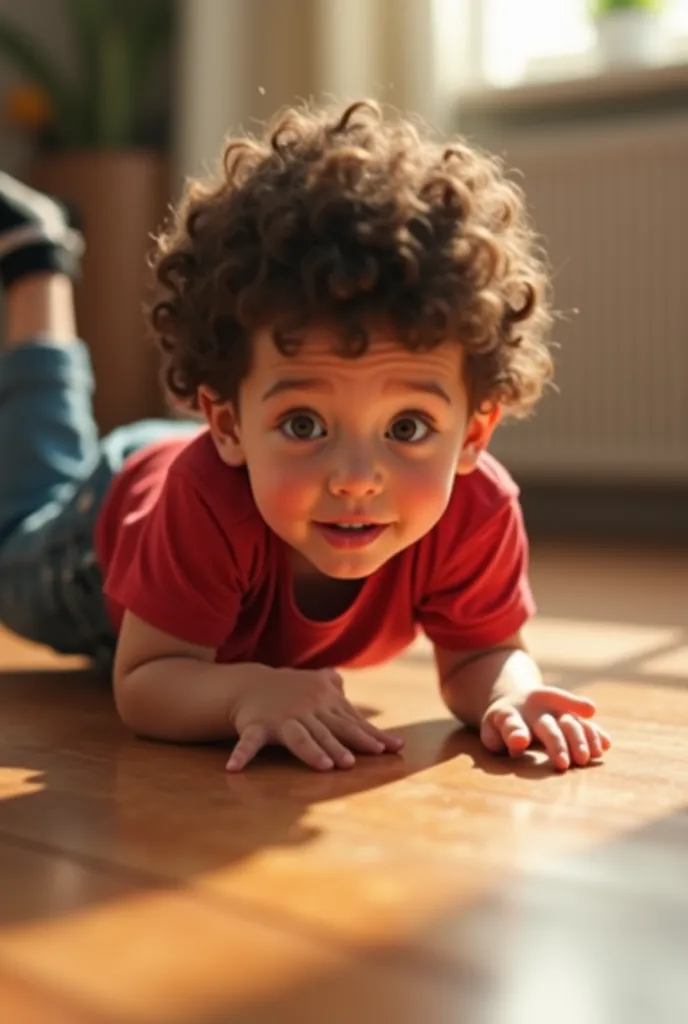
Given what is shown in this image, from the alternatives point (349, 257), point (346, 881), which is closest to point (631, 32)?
point (349, 257)

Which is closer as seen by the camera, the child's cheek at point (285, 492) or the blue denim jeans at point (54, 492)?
the child's cheek at point (285, 492)

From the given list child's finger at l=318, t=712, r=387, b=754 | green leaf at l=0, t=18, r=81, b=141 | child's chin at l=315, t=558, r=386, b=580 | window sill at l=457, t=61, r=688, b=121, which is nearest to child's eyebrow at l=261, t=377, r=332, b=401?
child's chin at l=315, t=558, r=386, b=580

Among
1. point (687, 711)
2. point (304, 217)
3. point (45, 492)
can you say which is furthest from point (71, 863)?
point (45, 492)

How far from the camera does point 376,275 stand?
0.97 meters

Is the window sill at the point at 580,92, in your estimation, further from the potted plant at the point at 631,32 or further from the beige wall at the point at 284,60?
the beige wall at the point at 284,60

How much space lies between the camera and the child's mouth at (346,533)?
102cm

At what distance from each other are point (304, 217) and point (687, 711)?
1.71ft

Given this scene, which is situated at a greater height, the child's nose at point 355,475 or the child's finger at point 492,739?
the child's nose at point 355,475

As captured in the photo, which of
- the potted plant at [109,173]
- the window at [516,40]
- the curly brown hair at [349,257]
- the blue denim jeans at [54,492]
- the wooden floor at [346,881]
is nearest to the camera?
the wooden floor at [346,881]

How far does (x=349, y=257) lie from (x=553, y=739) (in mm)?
351

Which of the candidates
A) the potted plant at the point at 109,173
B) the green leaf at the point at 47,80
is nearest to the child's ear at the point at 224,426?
the potted plant at the point at 109,173

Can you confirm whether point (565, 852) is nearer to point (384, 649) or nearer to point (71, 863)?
point (71, 863)

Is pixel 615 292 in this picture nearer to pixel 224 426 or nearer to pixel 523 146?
pixel 523 146

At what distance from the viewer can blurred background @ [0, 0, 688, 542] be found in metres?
2.72
